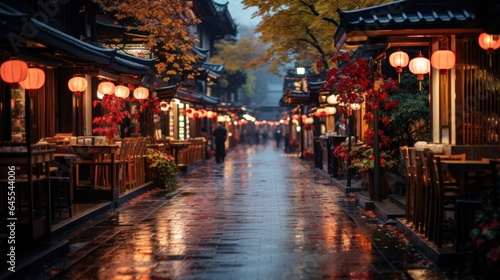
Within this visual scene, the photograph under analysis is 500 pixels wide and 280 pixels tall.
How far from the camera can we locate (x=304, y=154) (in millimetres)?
39719

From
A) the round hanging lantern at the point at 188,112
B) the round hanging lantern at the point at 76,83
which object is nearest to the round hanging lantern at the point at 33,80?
the round hanging lantern at the point at 76,83

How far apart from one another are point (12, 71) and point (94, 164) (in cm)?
580

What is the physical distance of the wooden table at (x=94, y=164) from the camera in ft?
50.6

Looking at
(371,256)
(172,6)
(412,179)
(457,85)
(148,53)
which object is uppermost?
(172,6)

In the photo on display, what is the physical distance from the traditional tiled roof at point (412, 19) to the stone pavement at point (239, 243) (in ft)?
11.1

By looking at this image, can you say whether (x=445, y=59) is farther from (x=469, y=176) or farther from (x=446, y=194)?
(x=446, y=194)

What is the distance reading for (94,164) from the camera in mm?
15500

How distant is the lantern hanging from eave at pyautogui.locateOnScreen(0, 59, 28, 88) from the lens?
389 inches

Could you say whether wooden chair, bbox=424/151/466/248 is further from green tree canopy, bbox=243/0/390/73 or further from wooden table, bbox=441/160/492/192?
green tree canopy, bbox=243/0/390/73

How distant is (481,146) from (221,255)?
4410mm

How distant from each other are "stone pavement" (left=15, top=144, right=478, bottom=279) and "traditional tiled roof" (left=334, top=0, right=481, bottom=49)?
338 centimetres

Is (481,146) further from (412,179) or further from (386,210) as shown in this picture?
(386,210)

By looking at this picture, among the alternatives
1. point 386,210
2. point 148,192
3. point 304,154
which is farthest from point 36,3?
point 304,154

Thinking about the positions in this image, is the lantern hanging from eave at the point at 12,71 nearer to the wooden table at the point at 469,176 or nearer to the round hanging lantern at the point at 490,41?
the wooden table at the point at 469,176
